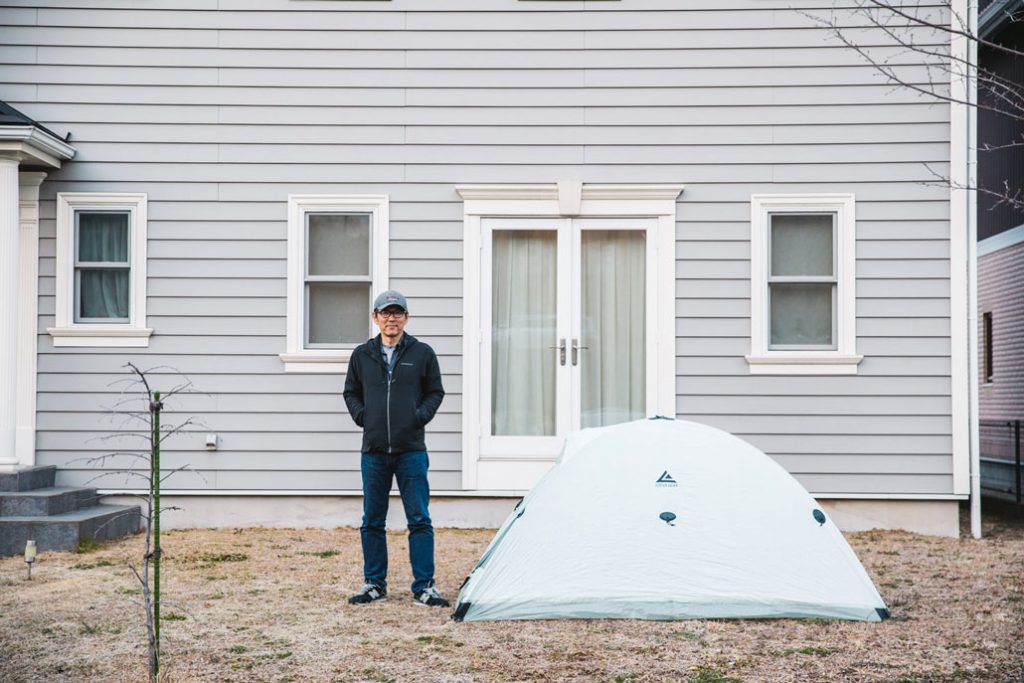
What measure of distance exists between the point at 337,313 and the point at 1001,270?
9.97m

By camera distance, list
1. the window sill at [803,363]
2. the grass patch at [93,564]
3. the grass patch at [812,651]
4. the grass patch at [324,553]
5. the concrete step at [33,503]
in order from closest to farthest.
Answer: the grass patch at [812,651] < the grass patch at [93,564] < the grass patch at [324,553] < the concrete step at [33,503] < the window sill at [803,363]

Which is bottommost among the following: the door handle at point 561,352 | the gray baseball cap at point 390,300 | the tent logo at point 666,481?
the tent logo at point 666,481

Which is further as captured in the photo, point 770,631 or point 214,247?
point 214,247

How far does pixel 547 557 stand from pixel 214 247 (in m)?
4.62

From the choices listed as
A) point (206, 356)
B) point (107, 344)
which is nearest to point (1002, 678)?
point (206, 356)

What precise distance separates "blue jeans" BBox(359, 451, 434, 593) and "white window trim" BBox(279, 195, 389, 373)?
2.80 meters

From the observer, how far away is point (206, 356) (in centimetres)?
901

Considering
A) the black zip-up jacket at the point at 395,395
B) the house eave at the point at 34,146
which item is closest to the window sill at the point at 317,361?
the house eave at the point at 34,146

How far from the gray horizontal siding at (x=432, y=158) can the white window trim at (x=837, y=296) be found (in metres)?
0.08

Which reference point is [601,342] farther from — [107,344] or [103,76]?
[103,76]

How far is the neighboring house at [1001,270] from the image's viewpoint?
546 inches

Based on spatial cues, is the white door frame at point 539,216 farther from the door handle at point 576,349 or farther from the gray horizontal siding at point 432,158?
the door handle at point 576,349

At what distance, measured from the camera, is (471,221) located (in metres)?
8.98

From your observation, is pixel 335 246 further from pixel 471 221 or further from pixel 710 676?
pixel 710 676
